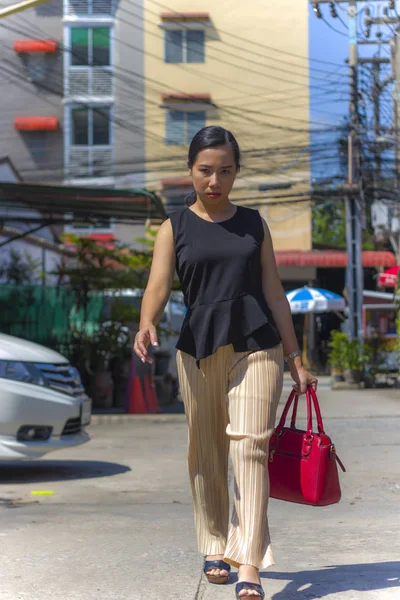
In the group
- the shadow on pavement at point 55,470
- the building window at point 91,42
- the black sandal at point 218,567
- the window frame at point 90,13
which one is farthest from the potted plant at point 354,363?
the window frame at point 90,13

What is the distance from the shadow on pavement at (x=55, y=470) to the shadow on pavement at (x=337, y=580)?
448cm

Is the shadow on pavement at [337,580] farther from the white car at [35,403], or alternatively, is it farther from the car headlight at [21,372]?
the car headlight at [21,372]

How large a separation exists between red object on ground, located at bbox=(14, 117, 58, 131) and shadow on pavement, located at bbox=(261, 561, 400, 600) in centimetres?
4114

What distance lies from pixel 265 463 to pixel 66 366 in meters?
5.13

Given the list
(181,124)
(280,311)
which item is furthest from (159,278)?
(181,124)

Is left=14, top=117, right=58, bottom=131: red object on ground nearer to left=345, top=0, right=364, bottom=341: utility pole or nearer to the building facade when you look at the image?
the building facade

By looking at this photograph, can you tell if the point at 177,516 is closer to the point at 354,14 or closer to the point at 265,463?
the point at 265,463

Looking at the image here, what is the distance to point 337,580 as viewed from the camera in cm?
437

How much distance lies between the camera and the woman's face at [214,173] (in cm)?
416

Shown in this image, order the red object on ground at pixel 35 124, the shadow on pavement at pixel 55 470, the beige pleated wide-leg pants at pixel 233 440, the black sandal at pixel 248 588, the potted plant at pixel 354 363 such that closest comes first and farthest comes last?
the black sandal at pixel 248 588
the beige pleated wide-leg pants at pixel 233 440
the shadow on pavement at pixel 55 470
the potted plant at pixel 354 363
the red object on ground at pixel 35 124

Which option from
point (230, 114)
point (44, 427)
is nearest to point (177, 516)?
point (44, 427)

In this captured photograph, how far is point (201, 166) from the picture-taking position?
Result: 419 centimetres

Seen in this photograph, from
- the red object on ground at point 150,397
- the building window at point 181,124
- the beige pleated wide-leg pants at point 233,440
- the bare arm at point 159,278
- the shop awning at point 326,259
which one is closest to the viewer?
the beige pleated wide-leg pants at point 233,440

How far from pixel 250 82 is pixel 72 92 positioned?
8153 millimetres
